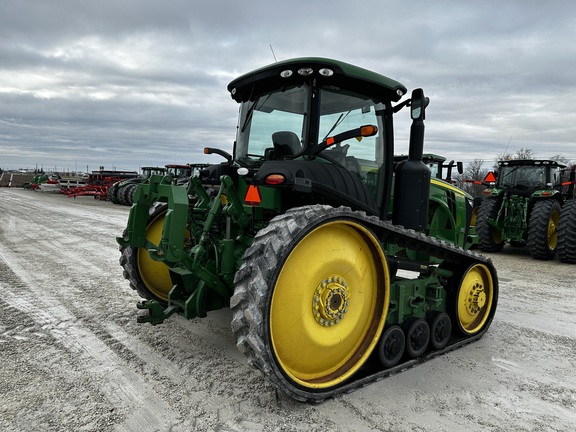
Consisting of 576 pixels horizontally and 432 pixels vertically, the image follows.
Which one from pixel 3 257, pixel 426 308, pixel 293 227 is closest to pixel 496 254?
pixel 426 308

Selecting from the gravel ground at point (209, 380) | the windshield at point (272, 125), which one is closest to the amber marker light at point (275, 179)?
the windshield at point (272, 125)

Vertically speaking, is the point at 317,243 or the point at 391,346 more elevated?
the point at 317,243

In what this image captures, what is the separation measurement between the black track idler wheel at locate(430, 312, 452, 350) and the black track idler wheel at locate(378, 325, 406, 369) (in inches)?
20.5

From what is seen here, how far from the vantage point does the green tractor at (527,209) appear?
33.3 feet

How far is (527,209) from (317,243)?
9.49 meters

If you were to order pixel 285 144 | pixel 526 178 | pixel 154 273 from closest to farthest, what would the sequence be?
pixel 285 144 → pixel 154 273 → pixel 526 178

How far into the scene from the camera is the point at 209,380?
3.49 m

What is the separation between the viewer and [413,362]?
3855mm

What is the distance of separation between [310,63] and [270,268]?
1.66 m

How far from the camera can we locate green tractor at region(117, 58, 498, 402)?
3102 mm

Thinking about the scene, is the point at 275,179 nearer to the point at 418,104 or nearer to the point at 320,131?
the point at 320,131

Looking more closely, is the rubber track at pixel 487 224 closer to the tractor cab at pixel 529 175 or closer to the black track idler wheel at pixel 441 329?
the tractor cab at pixel 529 175

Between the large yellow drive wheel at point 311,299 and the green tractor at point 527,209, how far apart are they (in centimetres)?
815

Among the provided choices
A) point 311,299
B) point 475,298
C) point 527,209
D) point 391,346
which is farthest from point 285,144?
point 527,209
